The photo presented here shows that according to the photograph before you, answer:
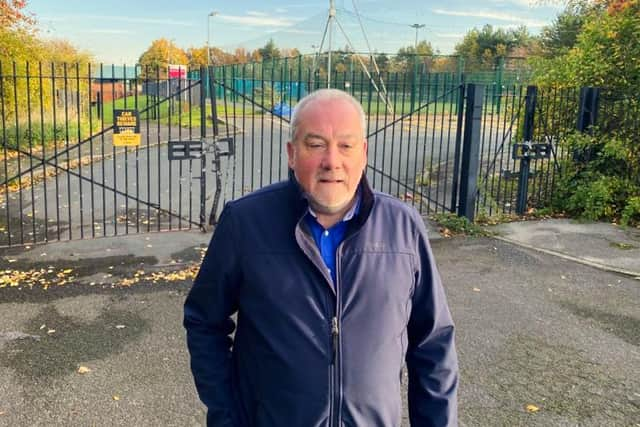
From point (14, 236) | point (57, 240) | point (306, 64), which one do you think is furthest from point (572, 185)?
point (306, 64)

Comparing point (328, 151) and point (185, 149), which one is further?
point (185, 149)

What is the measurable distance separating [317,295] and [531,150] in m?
8.23

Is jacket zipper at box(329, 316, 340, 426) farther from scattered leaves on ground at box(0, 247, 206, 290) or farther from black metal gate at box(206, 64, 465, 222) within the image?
scattered leaves on ground at box(0, 247, 206, 290)

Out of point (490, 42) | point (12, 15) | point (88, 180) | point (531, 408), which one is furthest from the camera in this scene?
point (490, 42)

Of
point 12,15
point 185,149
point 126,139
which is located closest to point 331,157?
point 185,149

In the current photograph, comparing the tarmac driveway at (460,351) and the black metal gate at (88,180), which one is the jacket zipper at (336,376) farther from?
the black metal gate at (88,180)

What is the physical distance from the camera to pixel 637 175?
9.66 metres

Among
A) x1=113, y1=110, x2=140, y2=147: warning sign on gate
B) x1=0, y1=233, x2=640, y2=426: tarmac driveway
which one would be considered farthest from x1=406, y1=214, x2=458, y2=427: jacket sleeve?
x1=113, y1=110, x2=140, y2=147: warning sign on gate

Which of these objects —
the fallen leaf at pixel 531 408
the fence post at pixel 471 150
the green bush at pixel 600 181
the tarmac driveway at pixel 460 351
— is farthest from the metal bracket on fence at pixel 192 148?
the green bush at pixel 600 181

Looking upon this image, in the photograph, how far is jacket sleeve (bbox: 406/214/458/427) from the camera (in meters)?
2.07

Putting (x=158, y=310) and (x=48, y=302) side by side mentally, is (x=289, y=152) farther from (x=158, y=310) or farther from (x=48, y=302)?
(x=48, y=302)

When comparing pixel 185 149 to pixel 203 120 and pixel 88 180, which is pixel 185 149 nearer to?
pixel 203 120

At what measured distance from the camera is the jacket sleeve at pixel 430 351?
2.07 meters

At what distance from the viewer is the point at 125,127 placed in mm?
7750
